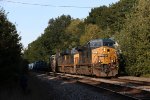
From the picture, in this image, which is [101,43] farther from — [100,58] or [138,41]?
[138,41]

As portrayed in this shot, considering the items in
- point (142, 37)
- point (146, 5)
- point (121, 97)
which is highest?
point (146, 5)

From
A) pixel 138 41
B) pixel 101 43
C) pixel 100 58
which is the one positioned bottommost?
pixel 100 58

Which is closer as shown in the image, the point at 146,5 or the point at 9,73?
the point at 9,73

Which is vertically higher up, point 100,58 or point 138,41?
point 138,41

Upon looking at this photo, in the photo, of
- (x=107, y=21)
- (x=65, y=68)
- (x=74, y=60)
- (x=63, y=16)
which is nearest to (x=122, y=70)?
(x=74, y=60)

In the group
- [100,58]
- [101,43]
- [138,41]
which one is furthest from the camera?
[138,41]

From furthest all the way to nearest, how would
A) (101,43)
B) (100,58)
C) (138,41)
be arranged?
(138,41) < (101,43) < (100,58)

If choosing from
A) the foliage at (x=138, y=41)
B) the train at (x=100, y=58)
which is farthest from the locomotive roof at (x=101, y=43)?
the foliage at (x=138, y=41)

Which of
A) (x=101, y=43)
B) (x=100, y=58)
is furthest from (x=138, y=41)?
(x=100, y=58)

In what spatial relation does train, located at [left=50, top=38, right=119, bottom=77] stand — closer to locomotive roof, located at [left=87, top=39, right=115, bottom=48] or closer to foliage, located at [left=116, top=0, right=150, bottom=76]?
locomotive roof, located at [left=87, top=39, right=115, bottom=48]

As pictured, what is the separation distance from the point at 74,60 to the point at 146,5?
11.1m

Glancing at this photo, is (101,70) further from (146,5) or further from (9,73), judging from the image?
(9,73)

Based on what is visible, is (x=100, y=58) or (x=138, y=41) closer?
(x=100, y=58)

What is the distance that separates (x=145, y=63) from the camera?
3622 cm
